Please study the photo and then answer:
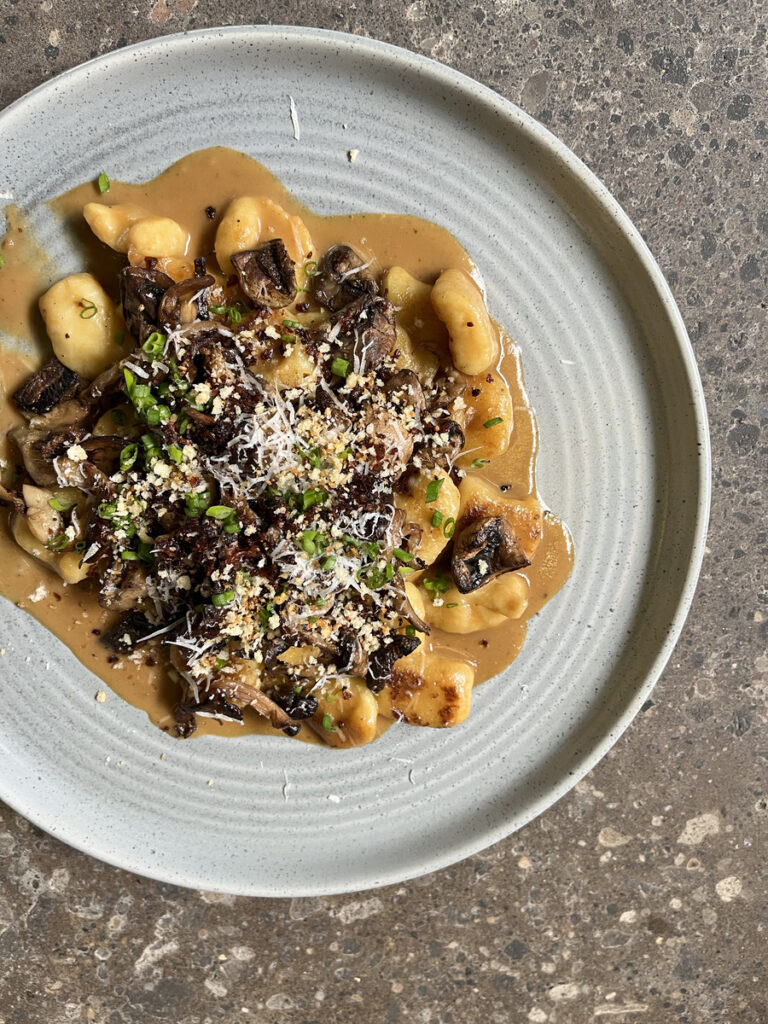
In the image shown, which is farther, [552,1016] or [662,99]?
[552,1016]

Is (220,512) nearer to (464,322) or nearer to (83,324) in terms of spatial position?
(83,324)

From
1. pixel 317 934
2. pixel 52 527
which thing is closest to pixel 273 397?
pixel 52 527

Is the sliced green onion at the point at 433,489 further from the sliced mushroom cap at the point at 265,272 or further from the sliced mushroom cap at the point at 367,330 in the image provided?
the sliced mushroom cap at the point at 265,272

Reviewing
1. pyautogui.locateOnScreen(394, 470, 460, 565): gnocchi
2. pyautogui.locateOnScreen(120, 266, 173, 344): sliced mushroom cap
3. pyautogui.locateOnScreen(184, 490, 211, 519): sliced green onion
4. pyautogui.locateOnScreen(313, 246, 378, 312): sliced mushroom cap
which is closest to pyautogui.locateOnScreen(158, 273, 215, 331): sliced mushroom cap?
pyautogui.locateOnScreen(120, 266, 173, 344): sliced mushroom cap

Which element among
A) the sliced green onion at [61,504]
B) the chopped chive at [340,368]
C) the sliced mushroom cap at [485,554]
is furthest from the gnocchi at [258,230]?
the sliced mushroom cap at [485,554]

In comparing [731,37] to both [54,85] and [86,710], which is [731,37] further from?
[86,710]

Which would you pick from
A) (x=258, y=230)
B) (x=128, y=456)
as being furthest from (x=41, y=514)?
(x=258, y=230)
